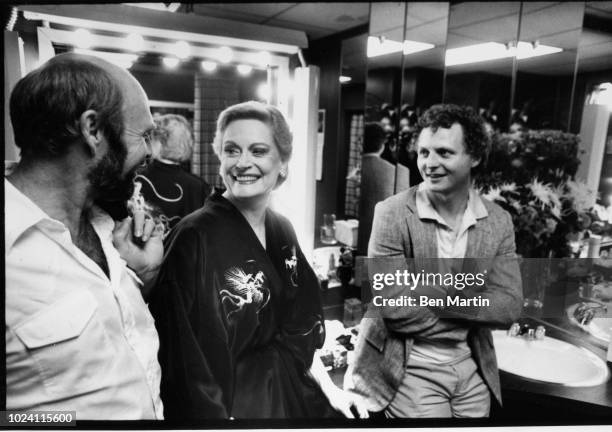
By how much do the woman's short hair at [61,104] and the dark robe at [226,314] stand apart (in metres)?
0.44

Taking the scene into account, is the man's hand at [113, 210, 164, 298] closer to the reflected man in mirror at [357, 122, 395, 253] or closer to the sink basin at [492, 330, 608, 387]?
the reflected man in mirror at [357, 122, 395, 253]

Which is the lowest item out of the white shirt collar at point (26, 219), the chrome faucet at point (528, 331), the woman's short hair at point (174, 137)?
the chrome faucet at point (528, 331)

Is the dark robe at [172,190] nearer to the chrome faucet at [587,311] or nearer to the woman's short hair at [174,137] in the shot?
the woman's short hair at [174,137]

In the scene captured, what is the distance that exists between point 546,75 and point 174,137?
1.46 m

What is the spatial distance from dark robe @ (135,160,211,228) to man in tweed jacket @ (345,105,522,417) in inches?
26.2

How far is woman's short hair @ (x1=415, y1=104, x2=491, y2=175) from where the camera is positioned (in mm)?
1380

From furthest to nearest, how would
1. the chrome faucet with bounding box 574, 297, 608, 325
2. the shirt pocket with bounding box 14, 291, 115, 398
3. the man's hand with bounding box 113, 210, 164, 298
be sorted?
the chrome faucet with bounding box 574, 297, 608, 325
the man's hand with bounding box 113, 210, 164, 298
the shirt pocket with bounding box 14, 291, 115, 398

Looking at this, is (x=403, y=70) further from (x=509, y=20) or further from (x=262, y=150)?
(x=262, y=150)

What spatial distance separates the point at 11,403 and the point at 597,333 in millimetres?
2307

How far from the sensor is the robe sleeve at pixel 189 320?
1.38 m

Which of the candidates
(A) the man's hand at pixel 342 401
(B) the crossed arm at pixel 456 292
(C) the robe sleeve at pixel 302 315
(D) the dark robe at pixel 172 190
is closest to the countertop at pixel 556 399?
(B) the crossed arm at pixel 456 292

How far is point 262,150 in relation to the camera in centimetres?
136

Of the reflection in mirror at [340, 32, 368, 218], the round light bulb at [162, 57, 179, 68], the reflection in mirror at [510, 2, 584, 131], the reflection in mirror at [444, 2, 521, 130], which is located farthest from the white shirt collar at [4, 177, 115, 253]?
the reflection in mirror at [510, 2, 584, 131]

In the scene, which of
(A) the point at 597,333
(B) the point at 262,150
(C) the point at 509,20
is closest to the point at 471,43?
(C) the point at 509,20
